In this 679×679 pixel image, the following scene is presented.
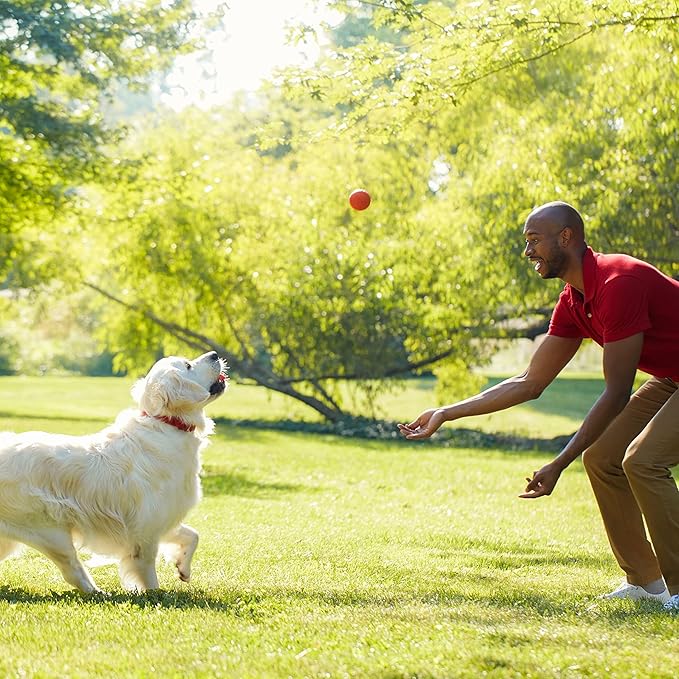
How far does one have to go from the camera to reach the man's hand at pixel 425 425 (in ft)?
20.7

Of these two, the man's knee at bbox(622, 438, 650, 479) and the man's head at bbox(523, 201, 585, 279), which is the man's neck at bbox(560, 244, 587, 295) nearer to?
the man's head at bbox(523, 201, 585, 279)

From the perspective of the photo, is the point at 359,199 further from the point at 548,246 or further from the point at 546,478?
the point at 546,478

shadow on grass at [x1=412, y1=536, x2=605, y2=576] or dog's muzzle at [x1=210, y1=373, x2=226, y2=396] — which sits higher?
dog's muzzle at [x1=210, y1=373, x2=226, y2=396]

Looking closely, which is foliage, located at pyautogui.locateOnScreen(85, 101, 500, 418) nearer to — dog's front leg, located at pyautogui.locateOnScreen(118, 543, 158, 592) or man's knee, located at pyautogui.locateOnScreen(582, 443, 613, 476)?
man's knee, located at pyautogui.locateOnScreen(582, 443, 613, 476)

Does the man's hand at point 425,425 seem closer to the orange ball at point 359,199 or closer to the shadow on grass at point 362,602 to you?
the shadow on grass at point 362,602

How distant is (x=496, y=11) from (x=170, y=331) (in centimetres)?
1647

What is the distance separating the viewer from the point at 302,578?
7.56 meters

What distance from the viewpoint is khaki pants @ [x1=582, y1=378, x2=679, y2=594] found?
6.12 metres

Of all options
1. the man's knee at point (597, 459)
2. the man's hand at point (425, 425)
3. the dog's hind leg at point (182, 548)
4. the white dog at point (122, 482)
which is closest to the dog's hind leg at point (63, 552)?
the white dog at point (122, 482)

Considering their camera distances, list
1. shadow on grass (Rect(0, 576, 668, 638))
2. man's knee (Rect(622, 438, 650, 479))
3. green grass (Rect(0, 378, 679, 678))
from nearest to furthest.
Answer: green grass (Rect(0, 378, 679, 678))
shadow on grass (Rect(0, 576, 668, 638))
man's knee (Rect(622, 438, 650, 479))

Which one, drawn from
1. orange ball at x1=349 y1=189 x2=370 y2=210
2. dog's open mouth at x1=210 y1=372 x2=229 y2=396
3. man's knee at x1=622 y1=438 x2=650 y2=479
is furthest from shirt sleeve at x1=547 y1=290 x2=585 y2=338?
orange ball at x1=349 y1=189 x2=370 y2=210

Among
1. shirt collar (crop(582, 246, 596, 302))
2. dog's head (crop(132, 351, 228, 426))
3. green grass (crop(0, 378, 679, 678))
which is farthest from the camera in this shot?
dog's head (crop(132, 351, 228, 426))

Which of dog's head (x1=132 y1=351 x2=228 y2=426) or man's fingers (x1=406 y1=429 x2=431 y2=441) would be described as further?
dog's head (x1=132 y1=351 x2=228 y2=426)

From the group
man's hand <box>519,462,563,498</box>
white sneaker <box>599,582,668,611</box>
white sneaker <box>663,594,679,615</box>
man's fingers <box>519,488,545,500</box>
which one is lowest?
white sneaker <box>599,582,668,611</box>
